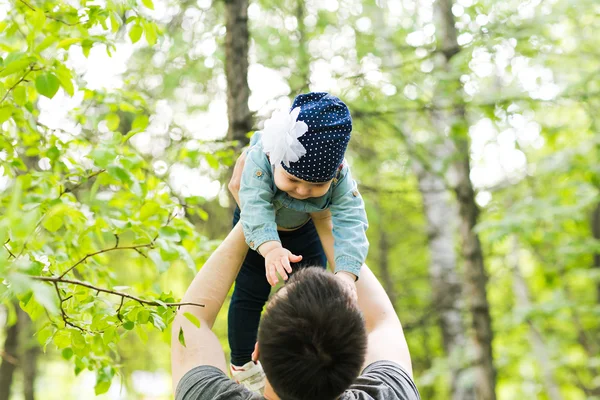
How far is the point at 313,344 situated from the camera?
1.44 meters

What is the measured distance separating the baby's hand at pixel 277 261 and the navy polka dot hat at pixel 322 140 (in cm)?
26

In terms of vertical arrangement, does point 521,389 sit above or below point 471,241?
below

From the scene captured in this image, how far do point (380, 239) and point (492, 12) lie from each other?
6468 millimetres

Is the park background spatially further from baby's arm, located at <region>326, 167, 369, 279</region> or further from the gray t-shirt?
baby's arm, located at <region>326, 167, 369, 279</region>

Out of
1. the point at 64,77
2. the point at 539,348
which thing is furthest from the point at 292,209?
the point at 539,348

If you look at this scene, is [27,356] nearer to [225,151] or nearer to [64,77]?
[225,151]

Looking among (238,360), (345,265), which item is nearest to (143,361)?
(238,360)

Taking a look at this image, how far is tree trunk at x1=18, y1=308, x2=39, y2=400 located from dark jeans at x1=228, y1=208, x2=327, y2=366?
5.60m

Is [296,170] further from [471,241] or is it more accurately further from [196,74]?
[196,74]

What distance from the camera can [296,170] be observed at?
1.87 meters

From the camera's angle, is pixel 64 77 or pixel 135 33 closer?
pixel 64 77

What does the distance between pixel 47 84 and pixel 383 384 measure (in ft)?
4.51

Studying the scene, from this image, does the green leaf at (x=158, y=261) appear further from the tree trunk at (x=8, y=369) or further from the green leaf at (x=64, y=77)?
the tree trunk at (x=8, y=369)

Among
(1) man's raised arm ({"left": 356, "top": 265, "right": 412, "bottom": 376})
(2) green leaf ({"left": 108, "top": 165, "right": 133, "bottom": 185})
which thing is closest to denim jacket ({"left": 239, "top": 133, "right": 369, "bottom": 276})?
(1) man's raised arm ({"left": 356, "top": 265, "right": 412, "bottom": 376})
